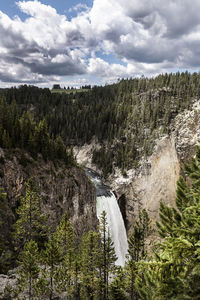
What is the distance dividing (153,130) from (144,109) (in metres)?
19.3

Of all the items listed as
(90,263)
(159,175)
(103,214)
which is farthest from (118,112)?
(90,263)

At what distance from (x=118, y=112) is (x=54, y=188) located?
83.4 meters

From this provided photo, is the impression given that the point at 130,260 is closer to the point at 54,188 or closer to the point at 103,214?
the point at 103,214

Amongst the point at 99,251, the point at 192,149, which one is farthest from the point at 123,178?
the point at 99,251

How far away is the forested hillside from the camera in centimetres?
8719

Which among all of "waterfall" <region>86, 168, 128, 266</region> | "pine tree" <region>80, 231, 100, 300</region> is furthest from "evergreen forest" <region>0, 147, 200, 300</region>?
"waterfall" <region>86, 168, 128, 266</region>

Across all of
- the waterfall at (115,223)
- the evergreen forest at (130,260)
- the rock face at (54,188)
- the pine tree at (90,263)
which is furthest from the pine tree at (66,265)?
the waterfall at (115,223)

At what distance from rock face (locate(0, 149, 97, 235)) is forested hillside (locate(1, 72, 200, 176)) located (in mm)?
32241

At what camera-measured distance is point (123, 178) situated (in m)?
73.9

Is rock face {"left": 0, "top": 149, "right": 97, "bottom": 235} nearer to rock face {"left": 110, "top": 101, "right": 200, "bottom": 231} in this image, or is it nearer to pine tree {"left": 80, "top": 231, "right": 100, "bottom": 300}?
pine tree {"left": 80, "top": 231, "right": 100, "bottom": 300}

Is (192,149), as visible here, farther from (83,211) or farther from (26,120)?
(26,120)

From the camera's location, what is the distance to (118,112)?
115m

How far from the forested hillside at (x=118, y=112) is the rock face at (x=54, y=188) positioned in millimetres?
32241

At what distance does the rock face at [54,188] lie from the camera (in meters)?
32.4
